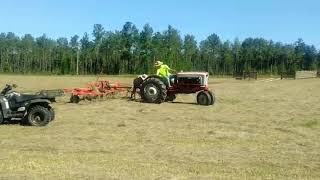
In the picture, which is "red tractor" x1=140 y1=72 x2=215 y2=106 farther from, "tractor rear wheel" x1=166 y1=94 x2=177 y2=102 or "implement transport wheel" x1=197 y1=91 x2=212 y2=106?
"tractor rear wheel" x1=166 y1=94 x2=177 y2=102

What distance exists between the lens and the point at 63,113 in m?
19.5

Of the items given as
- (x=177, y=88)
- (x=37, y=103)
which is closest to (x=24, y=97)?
(x=37, y=103)

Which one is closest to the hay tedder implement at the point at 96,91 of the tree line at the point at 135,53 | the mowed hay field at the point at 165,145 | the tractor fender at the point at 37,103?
the mowed hay field at the point at 165,145

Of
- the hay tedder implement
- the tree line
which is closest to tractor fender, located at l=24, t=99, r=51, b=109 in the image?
the hay tedder implement

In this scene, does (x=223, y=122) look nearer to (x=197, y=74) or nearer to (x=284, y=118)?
(x=284, y=118)

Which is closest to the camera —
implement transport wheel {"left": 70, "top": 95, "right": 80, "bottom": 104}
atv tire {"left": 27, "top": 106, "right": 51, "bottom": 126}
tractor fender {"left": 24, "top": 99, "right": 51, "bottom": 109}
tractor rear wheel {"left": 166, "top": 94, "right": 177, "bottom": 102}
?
atv tire {"left": 27, "top": 106, "right": 51, "bottom": 126}

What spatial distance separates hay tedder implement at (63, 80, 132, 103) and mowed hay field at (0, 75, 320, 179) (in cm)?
348

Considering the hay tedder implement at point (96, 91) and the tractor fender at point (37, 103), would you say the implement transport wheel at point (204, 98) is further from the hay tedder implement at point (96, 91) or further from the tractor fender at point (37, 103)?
the tractor fender at point (37, 103)

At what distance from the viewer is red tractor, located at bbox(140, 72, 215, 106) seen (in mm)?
23812

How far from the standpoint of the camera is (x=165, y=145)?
1244 centimetres

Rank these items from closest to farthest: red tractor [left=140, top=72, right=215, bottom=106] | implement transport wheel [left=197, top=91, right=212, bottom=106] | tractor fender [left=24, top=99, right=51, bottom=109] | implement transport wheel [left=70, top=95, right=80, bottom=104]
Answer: tractor fender [left=24, top=99, right=51, bottom=109] < implement transport wheel [left=197, top=91, right=212, bottom=106] < red tractor [left=140, top=72, right=215, bottom=106] < implement transport wheel [left=70, top=95, right=80, bottom=104]

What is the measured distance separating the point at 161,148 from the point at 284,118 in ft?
24.0

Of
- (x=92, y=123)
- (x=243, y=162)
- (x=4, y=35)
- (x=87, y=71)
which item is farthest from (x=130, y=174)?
(x=4, y=35)

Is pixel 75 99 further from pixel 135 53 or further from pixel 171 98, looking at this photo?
pixel 135 53
